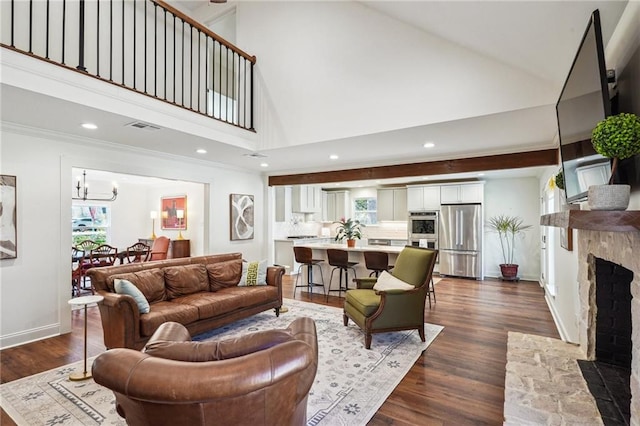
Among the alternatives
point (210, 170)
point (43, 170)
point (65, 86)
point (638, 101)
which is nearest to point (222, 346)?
point (638, 101)

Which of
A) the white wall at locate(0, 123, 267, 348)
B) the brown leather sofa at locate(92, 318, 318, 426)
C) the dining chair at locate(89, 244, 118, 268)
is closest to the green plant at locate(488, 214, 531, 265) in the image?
the brown leather sofa at locate(92, 318, 318, 426)

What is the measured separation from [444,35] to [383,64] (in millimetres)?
756

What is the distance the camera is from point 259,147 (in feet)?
16.4

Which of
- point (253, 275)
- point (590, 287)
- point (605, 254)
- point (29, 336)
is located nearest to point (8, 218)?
point (29, 336)

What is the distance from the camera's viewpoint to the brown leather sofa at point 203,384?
1111 mm

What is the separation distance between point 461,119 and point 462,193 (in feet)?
15.2

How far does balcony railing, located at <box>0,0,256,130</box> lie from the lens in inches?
127

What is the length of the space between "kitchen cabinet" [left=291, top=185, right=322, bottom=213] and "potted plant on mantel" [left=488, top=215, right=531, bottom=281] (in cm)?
452

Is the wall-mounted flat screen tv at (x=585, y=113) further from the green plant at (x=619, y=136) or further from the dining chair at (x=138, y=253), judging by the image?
the dining chair at (x=138, y=253)

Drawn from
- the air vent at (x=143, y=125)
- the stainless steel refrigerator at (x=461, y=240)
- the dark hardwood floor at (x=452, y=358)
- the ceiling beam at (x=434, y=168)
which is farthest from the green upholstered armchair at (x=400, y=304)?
the stainless steel refrigerator at (x=461, y=240)

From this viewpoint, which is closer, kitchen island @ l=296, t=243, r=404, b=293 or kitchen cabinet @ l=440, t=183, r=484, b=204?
kitchen island @ l=296, t=243, r=404, b=293

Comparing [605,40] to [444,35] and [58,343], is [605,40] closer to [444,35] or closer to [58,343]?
[444,35]

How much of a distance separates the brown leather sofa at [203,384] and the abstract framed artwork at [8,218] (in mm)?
3454

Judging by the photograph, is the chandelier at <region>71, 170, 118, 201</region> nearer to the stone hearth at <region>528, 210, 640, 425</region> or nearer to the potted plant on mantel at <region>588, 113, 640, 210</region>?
the stone hearth at <region>528, 210, 640, 425</region>
